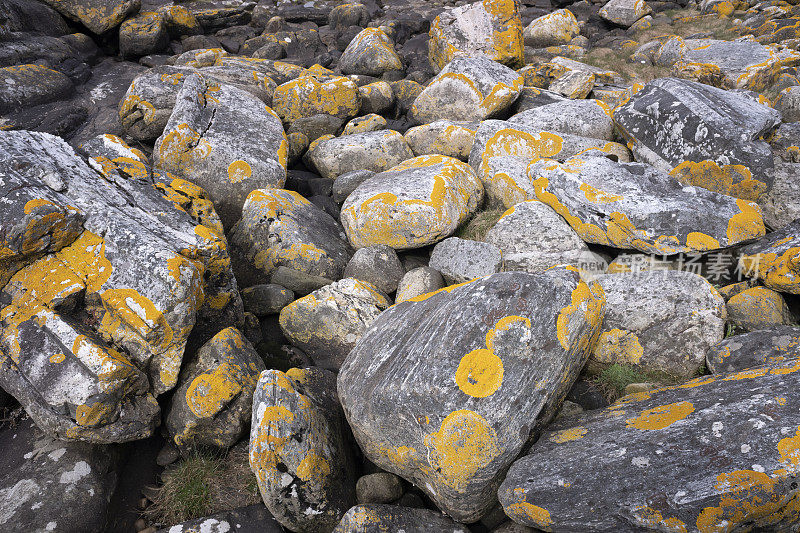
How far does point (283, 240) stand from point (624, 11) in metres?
14.8

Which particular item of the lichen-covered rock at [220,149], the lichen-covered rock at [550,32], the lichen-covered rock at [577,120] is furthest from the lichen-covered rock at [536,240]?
the lichen-covered rock at [550,32]

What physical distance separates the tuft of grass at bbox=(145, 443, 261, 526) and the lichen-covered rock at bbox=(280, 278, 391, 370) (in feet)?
4.17

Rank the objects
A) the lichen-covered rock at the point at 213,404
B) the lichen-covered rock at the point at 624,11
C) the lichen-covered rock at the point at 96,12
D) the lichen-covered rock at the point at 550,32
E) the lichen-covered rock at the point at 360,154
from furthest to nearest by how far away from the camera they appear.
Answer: the lichen-covered rock at the point at 624,11 < the lichen-covered rock at the point at 550,32 < the lichen-covered rock at the point at 96,12 < the lichen-covered rock at the point at 360,154 < the lichen-covered rock at the point at 213,404

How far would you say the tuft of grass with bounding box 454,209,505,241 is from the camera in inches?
254

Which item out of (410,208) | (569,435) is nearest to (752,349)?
(569,435)

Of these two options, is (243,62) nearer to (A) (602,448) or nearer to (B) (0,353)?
(B) (0,353)

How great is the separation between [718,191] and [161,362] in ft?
21.3

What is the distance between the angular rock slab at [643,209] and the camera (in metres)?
5.11

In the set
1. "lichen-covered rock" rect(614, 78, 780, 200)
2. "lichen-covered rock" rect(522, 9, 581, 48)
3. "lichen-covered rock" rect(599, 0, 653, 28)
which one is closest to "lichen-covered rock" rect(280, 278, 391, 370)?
"lichen-covered rock" rect(614, 78, 780, 200)

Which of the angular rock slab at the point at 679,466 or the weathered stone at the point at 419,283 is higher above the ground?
the weathered stone at the point at 419,283

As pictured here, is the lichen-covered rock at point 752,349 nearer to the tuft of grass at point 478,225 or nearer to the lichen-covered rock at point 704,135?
the lichen-covered rock at point 704,135

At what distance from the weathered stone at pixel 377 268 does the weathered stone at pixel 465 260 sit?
1.47 feet

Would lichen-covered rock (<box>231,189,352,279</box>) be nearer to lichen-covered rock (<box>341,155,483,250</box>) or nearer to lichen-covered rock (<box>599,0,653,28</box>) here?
lichen-covered rock (<box>341,155,483,250</box>)

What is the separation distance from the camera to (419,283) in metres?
5.34
